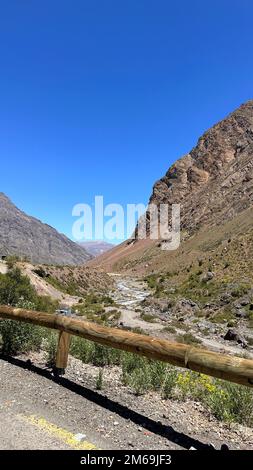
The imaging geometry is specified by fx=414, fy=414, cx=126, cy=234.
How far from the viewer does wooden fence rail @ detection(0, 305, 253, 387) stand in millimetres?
5230

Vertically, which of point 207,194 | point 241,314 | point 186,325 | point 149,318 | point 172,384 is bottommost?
point 186,325

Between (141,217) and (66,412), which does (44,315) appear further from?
(141,217)

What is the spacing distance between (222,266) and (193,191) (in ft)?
297

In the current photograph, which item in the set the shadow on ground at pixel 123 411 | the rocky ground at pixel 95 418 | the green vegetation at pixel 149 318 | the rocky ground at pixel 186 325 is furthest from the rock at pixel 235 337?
the shadow on ground at pixel 123 411

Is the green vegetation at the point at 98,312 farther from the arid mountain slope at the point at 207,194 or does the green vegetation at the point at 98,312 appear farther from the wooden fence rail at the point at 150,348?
the arid mountain slope at the point at 207,194

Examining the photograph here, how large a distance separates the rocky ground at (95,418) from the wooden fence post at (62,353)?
21 cm

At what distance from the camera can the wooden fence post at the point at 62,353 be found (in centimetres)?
769

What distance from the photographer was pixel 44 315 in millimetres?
8023

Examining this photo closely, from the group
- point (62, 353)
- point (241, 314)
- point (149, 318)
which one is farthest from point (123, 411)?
point (241, 314)

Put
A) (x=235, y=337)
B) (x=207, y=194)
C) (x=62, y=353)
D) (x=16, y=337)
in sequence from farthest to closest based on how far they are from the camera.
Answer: (x=207, y=194)
(x=235, y=337)
(x=16, y=337)
(x=62, y=353)

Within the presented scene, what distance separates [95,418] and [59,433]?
2.58 feet

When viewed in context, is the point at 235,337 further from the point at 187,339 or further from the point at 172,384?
the point at 172,384

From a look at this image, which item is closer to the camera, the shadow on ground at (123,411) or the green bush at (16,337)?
the shadow on ground at (123,411)

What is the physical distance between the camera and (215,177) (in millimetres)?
136250
